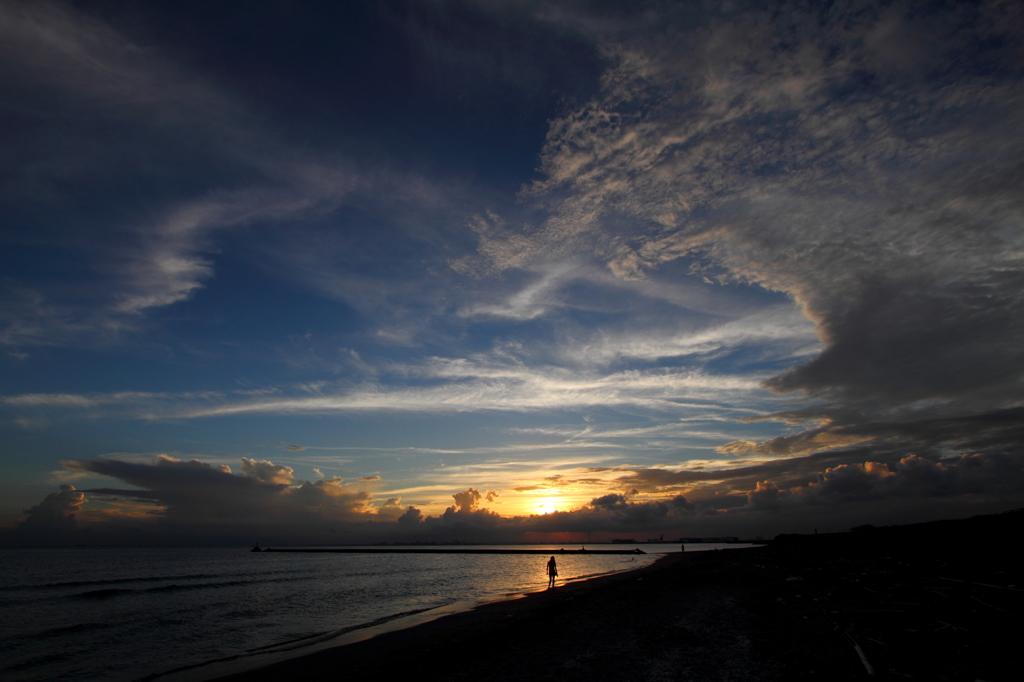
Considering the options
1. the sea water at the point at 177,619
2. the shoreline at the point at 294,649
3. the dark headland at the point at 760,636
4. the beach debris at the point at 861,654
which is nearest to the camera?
the beach debris at the point at 861,654

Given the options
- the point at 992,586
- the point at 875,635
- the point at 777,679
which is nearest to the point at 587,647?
the point at 777,679

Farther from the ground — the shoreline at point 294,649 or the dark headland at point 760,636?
the dark headland at point 760,636

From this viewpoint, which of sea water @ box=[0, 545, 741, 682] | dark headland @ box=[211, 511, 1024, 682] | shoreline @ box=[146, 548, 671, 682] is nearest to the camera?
dark headland @ box=[211, 511, 1024, 682]

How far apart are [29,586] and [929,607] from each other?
75.4 m

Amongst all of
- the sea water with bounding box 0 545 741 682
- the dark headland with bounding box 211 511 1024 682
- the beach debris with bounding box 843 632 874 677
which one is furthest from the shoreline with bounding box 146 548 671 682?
the beach debris with bounding box 843 632 874 677

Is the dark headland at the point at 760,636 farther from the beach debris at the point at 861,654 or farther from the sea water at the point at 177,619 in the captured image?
the sea water at the point at 177,619

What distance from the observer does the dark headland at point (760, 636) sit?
10.3 metres

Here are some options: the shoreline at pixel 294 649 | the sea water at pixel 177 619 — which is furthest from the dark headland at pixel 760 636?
the sea water at pixel 177 619

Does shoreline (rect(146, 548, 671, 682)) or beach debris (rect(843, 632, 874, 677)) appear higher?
beach debris (rect(843, 632, 874, 677))

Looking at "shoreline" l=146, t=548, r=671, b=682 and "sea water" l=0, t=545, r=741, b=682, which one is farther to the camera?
"sea water" l=0, t=545, r=741, b=682

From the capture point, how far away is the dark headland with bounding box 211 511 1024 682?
407 inches

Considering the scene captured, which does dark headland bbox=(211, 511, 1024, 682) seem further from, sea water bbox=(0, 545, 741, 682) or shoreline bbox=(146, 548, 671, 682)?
sea water bbox=(0, 545, 741, 682)

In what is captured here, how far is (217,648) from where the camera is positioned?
2098 centimetres

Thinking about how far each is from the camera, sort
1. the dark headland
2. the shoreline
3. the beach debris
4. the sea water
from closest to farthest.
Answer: the beach debris, the dark headland, the shoreline, the sea water
